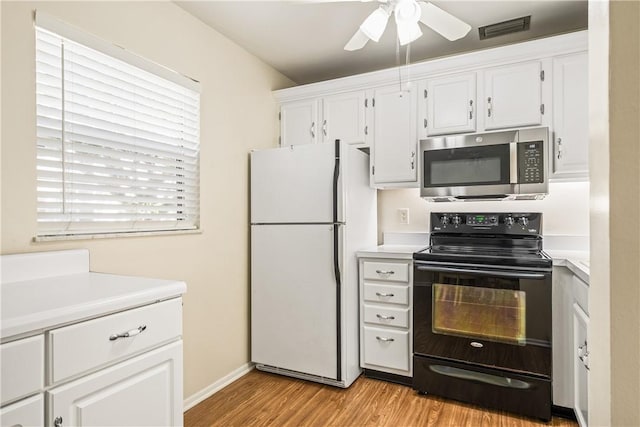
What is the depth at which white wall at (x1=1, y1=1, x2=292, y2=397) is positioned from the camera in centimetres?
150

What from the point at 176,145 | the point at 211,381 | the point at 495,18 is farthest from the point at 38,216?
the point at 495,18

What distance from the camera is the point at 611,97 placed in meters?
0.48

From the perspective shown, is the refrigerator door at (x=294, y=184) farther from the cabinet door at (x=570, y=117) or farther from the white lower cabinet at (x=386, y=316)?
the cabinet door at (x=570, y=117)

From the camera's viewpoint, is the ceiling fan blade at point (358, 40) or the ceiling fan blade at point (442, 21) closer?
the ceiling fan blade at point (442, 21)

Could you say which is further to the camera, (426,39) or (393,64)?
(393,64)

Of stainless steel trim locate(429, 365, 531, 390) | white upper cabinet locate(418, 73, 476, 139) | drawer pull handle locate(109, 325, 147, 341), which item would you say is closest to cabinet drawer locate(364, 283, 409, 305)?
stainless steel trim locate(429, 365, 531, 390)

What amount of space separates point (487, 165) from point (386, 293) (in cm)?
108

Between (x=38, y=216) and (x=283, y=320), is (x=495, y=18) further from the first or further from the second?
(x=38, y=216)

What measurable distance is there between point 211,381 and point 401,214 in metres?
1.88

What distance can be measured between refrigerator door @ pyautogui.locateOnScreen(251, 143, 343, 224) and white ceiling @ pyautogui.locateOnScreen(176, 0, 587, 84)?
2.58 ft

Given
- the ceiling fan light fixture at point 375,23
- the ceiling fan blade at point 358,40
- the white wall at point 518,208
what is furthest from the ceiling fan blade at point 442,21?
the white wall at point 518,208

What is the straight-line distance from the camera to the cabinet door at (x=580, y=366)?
185 cm

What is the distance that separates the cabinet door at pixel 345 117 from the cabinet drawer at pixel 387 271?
95cm

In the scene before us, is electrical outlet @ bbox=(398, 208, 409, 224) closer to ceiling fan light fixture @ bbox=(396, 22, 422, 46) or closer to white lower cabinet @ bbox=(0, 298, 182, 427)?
ceiling fan light fixture @ bbox=(396, 22, 422, 46)
